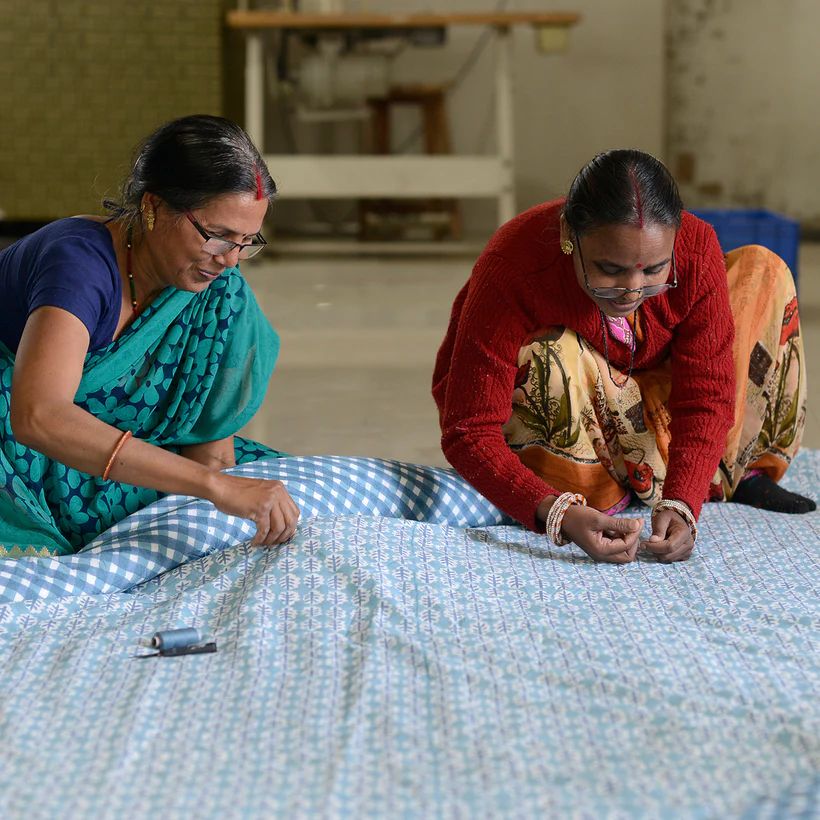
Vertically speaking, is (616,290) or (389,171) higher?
(616,290)

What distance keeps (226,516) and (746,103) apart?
628 cm

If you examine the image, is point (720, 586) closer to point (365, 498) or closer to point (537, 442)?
point (537, 442)

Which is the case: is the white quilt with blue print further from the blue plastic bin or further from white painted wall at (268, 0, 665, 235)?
white painted wall at (268, 0, 665, 235)

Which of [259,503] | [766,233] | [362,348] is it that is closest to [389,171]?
[362,348]

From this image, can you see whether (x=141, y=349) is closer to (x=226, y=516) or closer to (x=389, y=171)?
(x=226, y=516)

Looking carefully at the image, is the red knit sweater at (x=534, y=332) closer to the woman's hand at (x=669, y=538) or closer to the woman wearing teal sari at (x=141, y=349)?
the woman's hand at (x=669, y=538)

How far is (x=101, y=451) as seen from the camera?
158 centimetres

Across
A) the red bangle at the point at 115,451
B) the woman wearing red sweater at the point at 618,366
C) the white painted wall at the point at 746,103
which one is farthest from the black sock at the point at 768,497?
the white painted wall at the point at 746,103

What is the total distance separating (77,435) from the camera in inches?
62.1

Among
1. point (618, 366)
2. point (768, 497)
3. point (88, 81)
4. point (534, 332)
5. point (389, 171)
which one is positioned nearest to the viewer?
point (534, 332)

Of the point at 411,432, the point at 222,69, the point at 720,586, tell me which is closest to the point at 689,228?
the point at 720,586

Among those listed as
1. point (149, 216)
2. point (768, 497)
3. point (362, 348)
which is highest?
point (149, 216)

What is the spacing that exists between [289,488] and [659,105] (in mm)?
6050

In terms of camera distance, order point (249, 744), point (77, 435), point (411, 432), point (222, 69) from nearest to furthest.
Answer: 1. point (249, 744)
2. point (77, 435)
3. point (411, 432)
4. point (222, 69)
